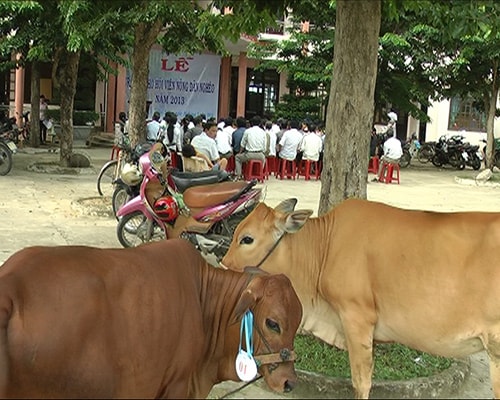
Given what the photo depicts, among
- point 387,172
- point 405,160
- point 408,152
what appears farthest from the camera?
point 408,152

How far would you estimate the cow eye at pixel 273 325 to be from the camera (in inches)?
115

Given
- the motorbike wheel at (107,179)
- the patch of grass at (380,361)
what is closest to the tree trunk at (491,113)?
the motorbike wheel at (107,179)

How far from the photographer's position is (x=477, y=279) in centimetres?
362

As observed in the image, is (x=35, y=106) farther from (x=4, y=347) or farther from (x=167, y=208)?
(x=4, y=347)

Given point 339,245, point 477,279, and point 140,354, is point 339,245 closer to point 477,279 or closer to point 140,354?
point 477,279

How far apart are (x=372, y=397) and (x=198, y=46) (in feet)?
27.7

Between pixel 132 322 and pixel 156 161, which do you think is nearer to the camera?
pixel 132 322

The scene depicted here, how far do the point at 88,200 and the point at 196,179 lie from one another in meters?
3.61

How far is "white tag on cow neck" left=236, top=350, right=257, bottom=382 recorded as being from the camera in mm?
2895

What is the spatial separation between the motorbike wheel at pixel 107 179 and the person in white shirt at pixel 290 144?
15.2 feet

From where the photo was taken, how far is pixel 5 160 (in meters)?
13.7

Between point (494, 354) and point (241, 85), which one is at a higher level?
point (241, 85)

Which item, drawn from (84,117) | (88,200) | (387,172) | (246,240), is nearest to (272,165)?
(387,172)

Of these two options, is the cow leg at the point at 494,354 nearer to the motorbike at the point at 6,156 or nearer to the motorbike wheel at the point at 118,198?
the motorbike wheel at the point at 118,198
